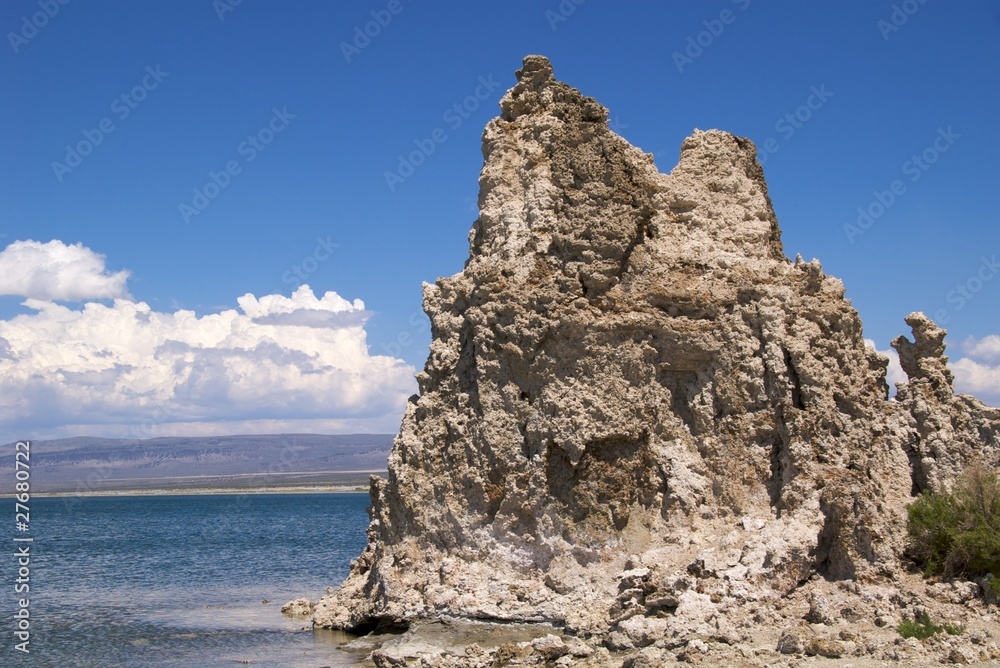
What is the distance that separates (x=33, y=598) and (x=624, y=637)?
51.5ft

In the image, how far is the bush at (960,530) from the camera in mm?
12945

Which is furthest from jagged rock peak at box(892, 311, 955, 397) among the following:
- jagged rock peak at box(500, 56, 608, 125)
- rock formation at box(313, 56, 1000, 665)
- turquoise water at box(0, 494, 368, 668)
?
turquoise water at box(0, 494, 368, 668)

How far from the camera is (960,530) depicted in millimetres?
12945

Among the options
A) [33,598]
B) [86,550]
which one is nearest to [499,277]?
[33,598]

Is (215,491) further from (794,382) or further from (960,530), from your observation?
(960,530)

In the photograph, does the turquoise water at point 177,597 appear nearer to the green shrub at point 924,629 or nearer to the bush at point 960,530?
the green shrub at point 924,629

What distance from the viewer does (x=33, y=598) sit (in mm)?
22688

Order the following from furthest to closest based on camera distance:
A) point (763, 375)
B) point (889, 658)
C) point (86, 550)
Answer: point (86, 550) → point (763, 375) → point (889, 658)

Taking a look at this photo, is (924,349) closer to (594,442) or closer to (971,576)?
(971,576)

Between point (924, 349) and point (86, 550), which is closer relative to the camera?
point (924, 349)

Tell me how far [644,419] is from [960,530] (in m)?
4.29

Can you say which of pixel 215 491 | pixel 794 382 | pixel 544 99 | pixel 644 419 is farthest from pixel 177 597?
pixel 215 491

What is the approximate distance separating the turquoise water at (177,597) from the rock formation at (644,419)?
2.96 metres

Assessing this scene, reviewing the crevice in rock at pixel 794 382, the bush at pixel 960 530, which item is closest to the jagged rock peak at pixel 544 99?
the crevice in rock at pixel 794 382
